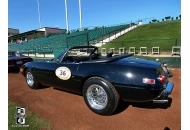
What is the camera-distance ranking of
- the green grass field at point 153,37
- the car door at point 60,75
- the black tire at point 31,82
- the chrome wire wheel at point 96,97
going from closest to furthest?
the chrome wire wheel at point 96,97 < the car door at point 60,75 < the black tire at point 31,82 < the green grass field at point 153,37

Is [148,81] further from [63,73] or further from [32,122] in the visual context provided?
[32,122]

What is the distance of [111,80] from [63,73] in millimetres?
947

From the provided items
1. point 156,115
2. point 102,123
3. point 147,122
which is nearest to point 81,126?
point 102,123

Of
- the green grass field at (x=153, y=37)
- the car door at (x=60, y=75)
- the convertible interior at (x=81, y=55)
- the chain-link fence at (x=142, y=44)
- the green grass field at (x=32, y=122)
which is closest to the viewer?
the green grass field at (x=32, y=122)

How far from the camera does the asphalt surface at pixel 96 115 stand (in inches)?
84.1

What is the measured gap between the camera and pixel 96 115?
241 cm

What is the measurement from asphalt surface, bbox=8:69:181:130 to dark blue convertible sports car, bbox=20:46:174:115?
165mm

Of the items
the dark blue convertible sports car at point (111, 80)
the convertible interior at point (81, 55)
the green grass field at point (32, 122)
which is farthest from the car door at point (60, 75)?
the green grass field at point (32, 122)

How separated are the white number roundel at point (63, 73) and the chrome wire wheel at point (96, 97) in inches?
17.9

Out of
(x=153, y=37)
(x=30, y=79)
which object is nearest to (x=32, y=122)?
(x=30, y=79)

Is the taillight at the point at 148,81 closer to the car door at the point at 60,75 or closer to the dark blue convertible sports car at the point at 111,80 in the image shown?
the dark blue convertible sports car at the point at 111,80

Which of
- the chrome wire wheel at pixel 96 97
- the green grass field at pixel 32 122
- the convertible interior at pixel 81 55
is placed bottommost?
the green grass field at pixel 32 122

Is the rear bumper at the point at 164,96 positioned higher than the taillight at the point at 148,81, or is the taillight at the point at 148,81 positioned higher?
the taillight at the point at 148,81
